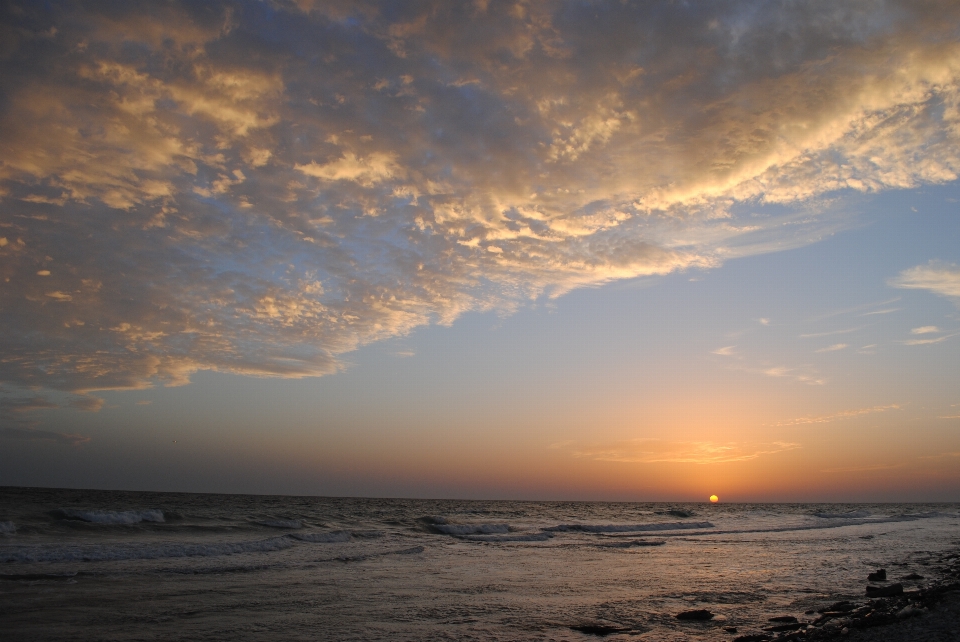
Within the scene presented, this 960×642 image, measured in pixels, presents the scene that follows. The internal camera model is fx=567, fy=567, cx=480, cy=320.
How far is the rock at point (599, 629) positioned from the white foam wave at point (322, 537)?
22.3 metres

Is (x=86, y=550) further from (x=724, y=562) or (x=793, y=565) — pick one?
(x=793, y=565)

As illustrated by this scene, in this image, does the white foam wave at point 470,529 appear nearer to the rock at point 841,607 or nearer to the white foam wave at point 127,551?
the white foam wave at point 127,551

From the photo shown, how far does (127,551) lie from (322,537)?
36.0ft

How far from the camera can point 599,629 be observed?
11438mm

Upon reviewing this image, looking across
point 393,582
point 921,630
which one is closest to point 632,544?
point 393,582

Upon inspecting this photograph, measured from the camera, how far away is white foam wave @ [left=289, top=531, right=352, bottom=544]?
31.0 meters

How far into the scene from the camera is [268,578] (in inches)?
697

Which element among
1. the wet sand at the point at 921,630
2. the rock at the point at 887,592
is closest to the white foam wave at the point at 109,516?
the rock at the point at 887,592

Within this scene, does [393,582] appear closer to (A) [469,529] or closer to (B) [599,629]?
(B) [599,629]

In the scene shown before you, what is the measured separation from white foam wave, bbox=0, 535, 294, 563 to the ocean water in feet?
0.27

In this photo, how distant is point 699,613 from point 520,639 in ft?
15.3

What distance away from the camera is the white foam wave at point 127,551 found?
2036 cm

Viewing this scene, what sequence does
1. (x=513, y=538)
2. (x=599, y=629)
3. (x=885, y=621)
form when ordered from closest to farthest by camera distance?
(x=885, y=621)
(x=599, y=629)
(x=513, y=538)

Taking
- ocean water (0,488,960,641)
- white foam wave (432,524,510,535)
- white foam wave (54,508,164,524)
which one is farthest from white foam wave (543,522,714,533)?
white foam wave (54,508,164,524)
